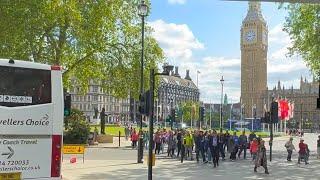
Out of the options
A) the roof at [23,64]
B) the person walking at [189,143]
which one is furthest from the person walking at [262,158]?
the roof at [23,64]

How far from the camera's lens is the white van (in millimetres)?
12344

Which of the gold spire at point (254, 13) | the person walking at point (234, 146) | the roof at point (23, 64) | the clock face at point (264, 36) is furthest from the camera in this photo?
the gold spire at point (254, 13)

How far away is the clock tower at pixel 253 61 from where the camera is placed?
18012cm

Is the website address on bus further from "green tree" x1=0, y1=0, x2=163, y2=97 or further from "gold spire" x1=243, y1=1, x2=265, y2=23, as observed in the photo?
"gold spire" x1=243, y1=1, x2=265, y2=23

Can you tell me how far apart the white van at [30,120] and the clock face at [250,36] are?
565ft

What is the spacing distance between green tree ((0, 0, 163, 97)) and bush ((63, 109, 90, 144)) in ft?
9.62

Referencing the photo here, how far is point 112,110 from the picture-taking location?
18775 cm

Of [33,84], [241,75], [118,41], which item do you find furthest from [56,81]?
[241,75]

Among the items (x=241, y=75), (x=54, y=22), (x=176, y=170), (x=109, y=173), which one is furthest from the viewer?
(x=241, y=75)

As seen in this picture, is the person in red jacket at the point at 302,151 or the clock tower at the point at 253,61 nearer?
the person in red jacket at the point at 302,151

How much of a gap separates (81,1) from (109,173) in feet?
59.1

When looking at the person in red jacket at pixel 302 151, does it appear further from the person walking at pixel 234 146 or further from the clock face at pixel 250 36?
the clock face at pixel 250 36

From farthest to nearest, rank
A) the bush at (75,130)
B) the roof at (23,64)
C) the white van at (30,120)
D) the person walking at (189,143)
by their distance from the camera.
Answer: the bush at (75,130)
the person walking at (189,143)
the roof at (23,64)
the white van at (30,120)

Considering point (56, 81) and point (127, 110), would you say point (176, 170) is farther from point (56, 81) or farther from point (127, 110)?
point (127, 110)
